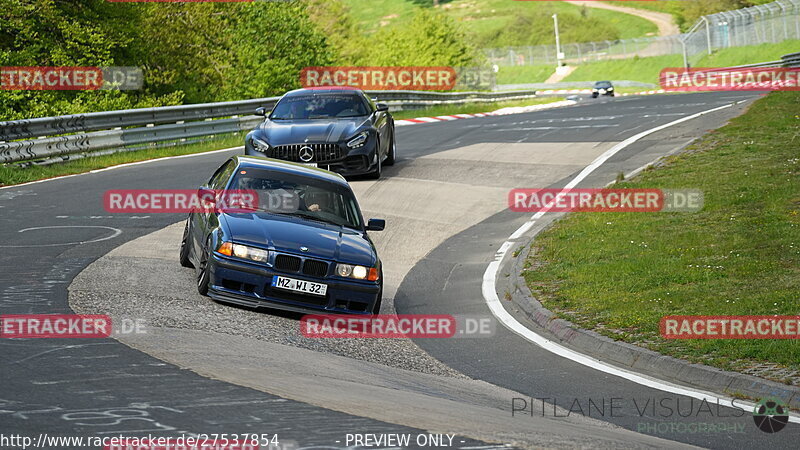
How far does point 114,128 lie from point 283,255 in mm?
15606

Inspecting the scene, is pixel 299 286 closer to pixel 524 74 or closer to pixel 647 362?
pixel 647 362

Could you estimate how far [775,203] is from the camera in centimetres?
1544

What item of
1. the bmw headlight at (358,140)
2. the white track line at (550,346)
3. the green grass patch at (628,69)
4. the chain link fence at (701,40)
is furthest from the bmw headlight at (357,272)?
the green grass patch at (628,69)

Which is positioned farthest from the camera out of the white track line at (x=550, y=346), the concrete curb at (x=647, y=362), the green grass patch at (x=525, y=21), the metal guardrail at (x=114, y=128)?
the green grass patch at (x=525, y=21)

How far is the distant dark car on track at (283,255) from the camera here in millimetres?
9953

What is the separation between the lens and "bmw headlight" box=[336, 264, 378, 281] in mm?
10172

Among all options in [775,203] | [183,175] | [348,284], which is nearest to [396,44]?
[183,175]

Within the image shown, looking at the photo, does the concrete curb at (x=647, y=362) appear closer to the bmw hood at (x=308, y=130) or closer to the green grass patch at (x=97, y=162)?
the bmw hood at (x=308, y=130)

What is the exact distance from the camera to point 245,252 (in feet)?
32.7

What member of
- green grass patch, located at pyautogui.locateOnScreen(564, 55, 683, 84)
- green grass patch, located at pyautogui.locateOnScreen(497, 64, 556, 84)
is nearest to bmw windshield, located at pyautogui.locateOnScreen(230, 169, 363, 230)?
green grass patch, located at pyautogui.locateOnScreen(564, 55, 683, 84)

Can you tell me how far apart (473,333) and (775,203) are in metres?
7.08

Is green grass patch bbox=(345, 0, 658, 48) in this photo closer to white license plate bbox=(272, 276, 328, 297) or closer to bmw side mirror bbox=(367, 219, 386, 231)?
bmw side mirror bbox=(367, 219, 386, 231)

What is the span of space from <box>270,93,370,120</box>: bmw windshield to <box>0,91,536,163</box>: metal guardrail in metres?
5.46

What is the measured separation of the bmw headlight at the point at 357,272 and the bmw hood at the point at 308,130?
25.1 feet
